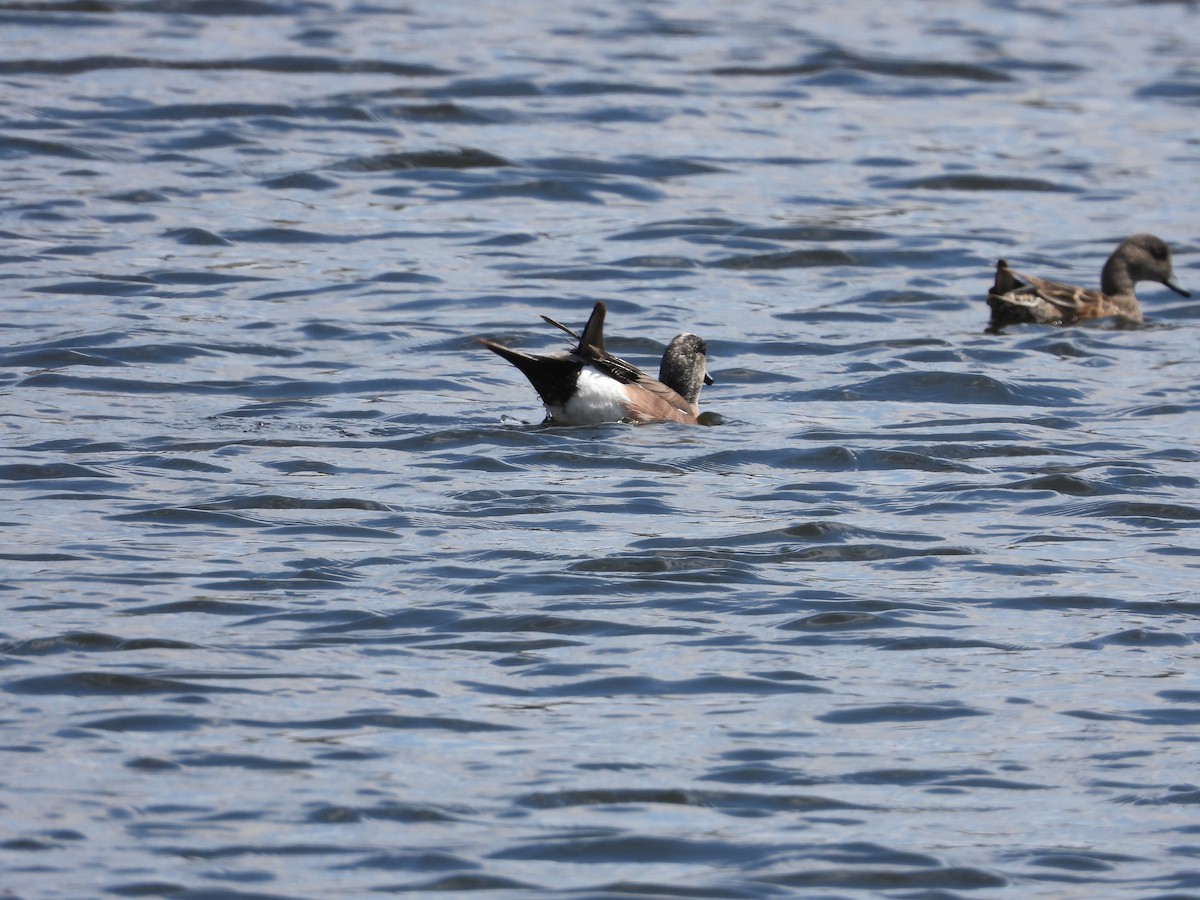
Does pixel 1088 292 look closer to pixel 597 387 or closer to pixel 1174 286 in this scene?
pixel 1174 286

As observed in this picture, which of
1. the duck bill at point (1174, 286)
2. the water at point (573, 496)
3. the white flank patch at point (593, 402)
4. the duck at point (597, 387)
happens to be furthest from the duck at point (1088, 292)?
the white flank patch at point (593, 402)

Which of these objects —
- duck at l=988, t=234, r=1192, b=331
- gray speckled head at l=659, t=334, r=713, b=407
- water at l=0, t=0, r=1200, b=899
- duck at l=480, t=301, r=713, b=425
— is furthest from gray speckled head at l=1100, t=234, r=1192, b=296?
duck at l=480, t=301, r=713, b=425

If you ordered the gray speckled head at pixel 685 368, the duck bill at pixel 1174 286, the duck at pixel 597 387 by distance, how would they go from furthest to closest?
1. the duck bill at pixel 1174 286
2. the gray speckled head at pixel 685 368
3. the duck at pixel 597 387

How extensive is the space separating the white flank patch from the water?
1.01 ft

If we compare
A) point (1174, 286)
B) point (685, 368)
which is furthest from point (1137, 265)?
point (685, 368)

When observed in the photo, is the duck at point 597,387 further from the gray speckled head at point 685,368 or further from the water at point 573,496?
the water at point 573,496

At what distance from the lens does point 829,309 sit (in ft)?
46.8

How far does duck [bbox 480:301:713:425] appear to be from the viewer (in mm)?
10984

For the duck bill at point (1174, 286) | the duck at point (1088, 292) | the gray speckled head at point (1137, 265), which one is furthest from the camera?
the duck bill at point (1174, 286)

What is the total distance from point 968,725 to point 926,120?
13.7m

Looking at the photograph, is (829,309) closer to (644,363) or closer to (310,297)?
(644,363)

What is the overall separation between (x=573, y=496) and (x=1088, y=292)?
5759 mm

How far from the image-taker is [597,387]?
36.4 ft

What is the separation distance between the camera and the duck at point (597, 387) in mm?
10984
